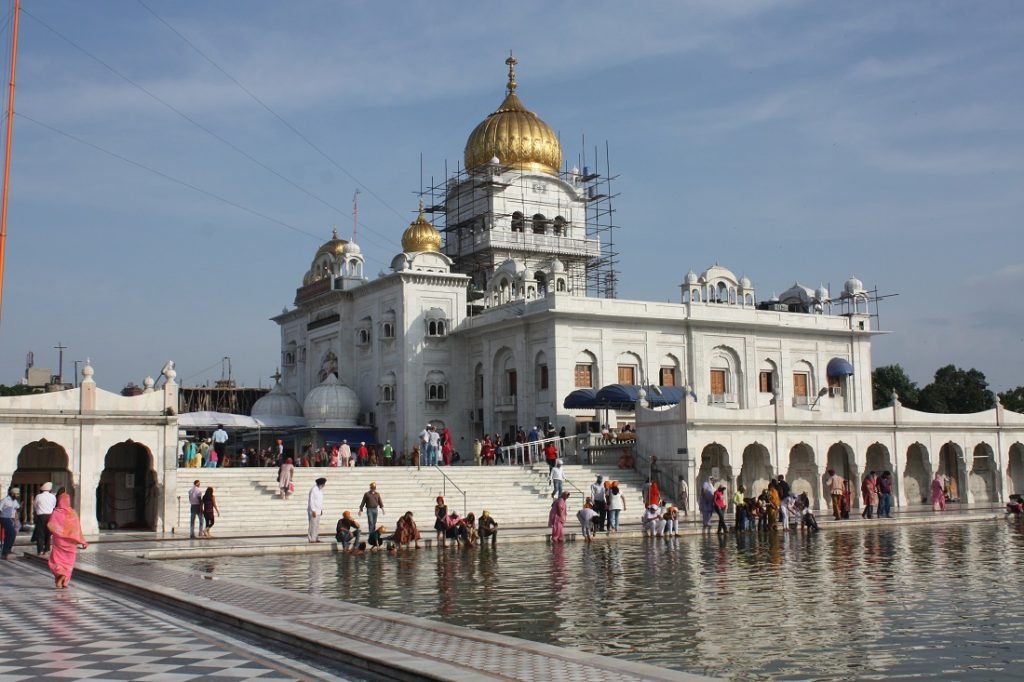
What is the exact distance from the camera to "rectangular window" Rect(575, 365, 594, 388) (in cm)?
4484

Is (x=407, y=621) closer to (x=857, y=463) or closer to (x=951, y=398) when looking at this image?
(x=857, y=463)

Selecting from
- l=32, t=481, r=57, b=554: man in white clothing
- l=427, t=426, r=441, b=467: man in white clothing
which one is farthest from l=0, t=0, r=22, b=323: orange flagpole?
l=427, t=426, r=441, b=467: man in white clothing

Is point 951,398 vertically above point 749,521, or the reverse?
point 951,398

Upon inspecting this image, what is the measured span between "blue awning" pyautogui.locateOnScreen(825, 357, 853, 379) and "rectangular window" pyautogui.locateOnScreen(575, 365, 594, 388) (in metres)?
12.4

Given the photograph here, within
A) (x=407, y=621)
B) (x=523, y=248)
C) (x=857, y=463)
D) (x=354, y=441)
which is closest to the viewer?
(x=407, y=621)

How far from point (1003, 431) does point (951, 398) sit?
34813mm

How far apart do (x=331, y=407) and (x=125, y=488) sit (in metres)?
18.7

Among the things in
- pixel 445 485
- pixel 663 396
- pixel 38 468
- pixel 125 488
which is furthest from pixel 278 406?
pixel 38 468

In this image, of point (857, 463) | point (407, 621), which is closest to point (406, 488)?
point (857, 463)

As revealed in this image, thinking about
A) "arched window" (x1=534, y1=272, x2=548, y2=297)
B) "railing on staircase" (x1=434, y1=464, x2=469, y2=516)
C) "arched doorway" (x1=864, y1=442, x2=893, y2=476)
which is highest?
"arched window" (x1=534, y1=272, x2=548, y2=297)

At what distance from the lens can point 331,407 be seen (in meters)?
49.2

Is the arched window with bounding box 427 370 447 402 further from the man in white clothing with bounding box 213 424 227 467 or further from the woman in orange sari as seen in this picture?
the woman in orange sari

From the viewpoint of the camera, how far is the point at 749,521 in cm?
2830

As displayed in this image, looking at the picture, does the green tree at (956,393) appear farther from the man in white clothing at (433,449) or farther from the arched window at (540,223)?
the man in white clothing at (433,449)
